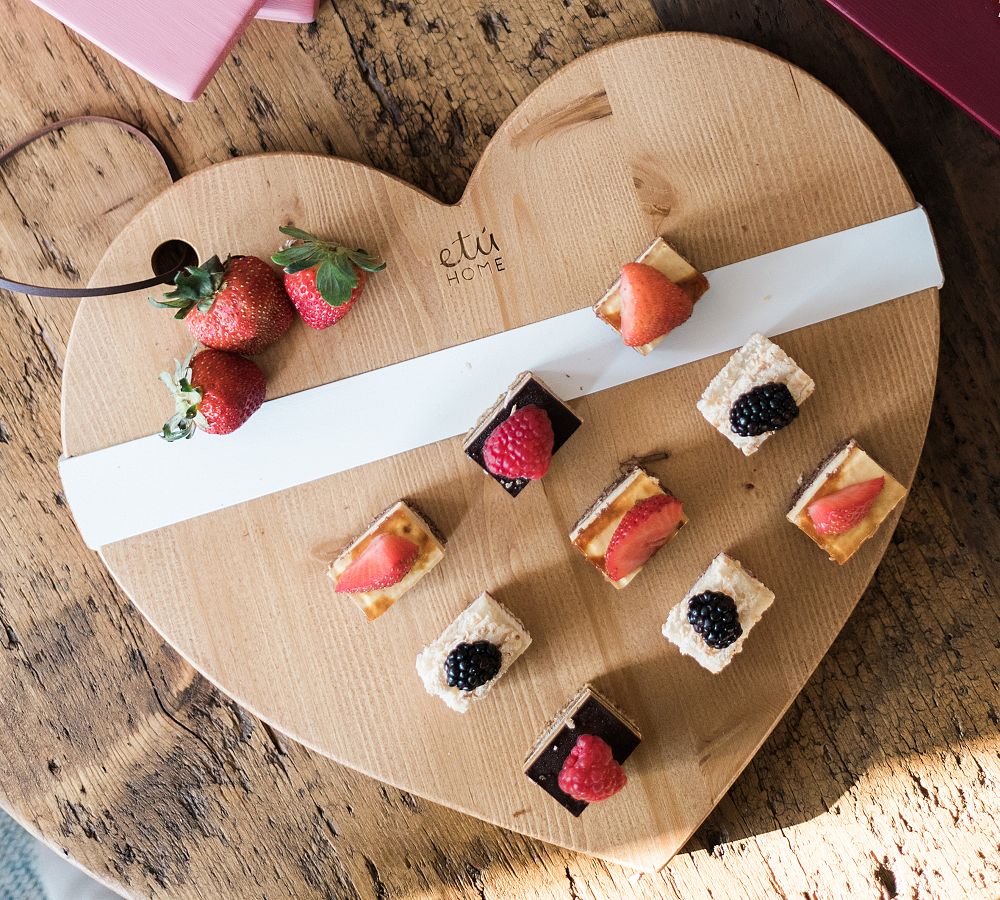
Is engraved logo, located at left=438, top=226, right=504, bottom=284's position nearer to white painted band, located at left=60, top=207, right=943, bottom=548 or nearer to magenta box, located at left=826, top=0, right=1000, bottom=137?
white painted band, located at left=60, top=207, right=943, bottom=548

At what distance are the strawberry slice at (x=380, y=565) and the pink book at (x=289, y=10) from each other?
3.82 ft

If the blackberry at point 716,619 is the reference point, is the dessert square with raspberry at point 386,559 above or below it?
above

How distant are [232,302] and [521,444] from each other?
2.15ft

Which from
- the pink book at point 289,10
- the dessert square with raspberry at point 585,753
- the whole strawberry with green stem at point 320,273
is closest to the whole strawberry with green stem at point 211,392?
the whole strawberry with green stem at point 320,273

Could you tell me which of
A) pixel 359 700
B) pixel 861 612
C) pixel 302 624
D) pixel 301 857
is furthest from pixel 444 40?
pixel 301 857

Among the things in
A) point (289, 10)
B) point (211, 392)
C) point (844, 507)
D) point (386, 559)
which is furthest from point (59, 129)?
point (844, 507)

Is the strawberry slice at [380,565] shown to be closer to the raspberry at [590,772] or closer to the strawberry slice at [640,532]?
the strawberry slice at [640,532]

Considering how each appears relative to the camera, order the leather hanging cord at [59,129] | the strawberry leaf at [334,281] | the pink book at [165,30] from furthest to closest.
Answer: the leather hanging cord at [59,129] < the strawberry leaf at [334,281] < the pink book at [165,30]

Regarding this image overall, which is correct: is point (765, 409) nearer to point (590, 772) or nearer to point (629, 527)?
point (629, 527)

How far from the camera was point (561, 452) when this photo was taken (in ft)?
5.42

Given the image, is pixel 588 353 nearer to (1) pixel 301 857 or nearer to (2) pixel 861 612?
(2) pixel 861 612

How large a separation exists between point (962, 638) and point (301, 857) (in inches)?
67.9

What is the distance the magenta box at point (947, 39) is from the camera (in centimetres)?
145

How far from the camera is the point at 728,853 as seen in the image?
1829mm
